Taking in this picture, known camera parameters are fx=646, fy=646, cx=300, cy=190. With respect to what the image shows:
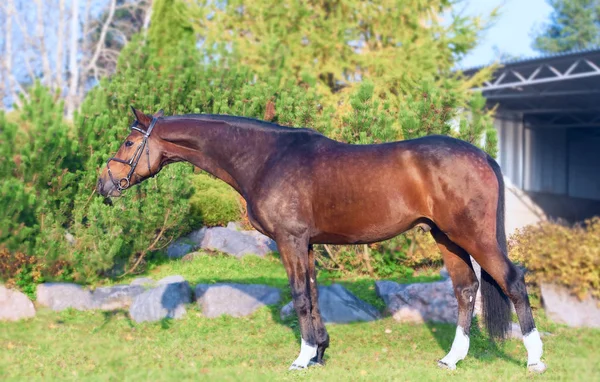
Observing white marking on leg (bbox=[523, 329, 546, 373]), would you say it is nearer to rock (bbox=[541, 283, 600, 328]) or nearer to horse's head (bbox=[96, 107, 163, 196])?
rock (bbox=[541, 283, 600, 328])

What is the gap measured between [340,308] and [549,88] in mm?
16679

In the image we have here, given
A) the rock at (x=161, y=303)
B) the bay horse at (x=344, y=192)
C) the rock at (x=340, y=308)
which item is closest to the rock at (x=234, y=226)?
the rock at (x=161, y=303)

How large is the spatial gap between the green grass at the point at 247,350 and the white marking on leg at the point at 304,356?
0.35ft

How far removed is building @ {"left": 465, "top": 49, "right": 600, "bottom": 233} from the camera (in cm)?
2011

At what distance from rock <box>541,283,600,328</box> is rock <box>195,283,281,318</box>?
3577mm

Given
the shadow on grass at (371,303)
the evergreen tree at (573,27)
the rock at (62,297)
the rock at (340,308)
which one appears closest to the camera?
the shadow on grass at (371,303)

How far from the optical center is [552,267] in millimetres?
8305

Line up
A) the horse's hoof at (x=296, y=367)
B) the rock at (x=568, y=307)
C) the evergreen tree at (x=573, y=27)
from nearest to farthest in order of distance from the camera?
the horse's hoof at (x=296, y=367) → the rock at (x=568, y=307) → the evergreen tree at (x=573, y=27)

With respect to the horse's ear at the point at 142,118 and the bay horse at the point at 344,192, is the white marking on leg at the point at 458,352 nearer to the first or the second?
the bay horse at the point at 344,192

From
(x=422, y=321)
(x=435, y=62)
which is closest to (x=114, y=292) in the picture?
(x=422, y=321)

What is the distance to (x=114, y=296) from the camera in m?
9.14

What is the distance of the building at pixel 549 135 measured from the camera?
20.1 metres

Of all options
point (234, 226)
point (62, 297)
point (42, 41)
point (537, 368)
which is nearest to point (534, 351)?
point (537, 368)

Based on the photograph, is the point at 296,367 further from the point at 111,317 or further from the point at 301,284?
the point at 111,317
